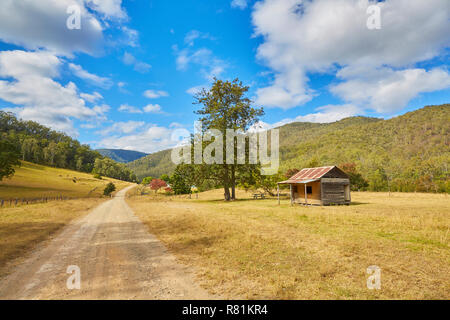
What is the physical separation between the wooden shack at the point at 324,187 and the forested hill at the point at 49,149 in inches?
4716

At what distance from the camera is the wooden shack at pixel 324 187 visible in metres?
24.7

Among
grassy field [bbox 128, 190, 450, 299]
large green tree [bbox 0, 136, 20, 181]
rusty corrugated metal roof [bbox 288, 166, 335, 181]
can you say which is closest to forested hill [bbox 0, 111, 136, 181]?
large green tree [bbox 0, 136, 20, 181]

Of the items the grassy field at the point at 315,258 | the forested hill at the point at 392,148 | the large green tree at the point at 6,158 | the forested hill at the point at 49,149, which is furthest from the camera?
the forested hill at the point at 49,149

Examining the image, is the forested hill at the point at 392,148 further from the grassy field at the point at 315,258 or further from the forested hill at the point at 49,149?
the forested hill at the point at 49,149

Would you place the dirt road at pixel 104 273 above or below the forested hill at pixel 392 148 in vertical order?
below

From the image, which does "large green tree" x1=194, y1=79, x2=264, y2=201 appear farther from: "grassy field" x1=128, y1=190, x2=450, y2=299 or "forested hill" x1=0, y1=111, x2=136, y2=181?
"forested hill" x1=0, y1=111, x2=136, y2=181

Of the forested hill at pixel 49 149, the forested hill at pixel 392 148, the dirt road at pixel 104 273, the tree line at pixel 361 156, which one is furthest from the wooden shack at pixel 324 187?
the forested hill at pixel 49 149

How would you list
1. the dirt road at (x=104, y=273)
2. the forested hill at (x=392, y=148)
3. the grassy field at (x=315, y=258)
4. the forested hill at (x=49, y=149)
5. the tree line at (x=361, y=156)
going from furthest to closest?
1. the forested hill at (x=49, y=149)
2. the forested hill at (x=392, y=148)
3. the tree line at (x=361, y=156)
4. the grassy field at (x=315, y=258)
5. the dirt road at (x=104, y=273)

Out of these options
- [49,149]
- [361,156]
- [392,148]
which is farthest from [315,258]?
[49,149]

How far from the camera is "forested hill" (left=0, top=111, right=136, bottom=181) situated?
101875 millimetres

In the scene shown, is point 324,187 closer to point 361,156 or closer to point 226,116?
point 226,116
